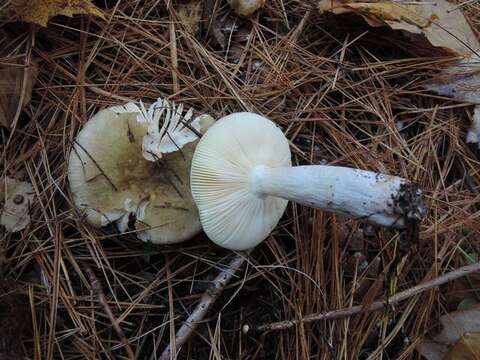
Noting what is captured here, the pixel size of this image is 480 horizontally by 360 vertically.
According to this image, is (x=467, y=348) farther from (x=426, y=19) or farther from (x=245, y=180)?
(x=426, y=19)

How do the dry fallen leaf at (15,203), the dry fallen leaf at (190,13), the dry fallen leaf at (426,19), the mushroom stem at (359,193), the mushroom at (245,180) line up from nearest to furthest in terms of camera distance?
the mushroom stem at (359,193) → the mushroom at (245,180) → the dry fallen leaf at (15,203) → the dry fallen leaf at (426,19) → the dry fallen leaf at (190,13)

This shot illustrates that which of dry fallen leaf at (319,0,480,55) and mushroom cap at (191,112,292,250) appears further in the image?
dry fallen leaf at (319,0,480,55)

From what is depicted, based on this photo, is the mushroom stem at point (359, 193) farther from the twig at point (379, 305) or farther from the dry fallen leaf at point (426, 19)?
the dry fallen leaf at point (426, 19)

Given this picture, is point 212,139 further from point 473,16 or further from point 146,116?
point 473,16

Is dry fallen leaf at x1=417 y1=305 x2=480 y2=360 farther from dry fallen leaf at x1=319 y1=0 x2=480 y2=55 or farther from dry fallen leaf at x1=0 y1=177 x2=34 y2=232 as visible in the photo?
dry fallen leaf at x1=0 y1=177 x2=34 y2=232

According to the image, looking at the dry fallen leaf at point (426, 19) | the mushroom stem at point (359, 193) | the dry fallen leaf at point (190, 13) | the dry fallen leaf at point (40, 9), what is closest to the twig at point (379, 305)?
the mushroom stem at point (359, 193)

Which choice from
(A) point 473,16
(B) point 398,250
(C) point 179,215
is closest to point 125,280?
(C) point 179,215

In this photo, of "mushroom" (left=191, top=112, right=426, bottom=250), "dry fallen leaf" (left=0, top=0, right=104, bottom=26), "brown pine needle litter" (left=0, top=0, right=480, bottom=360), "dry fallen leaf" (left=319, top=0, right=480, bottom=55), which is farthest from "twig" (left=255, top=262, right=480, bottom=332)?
"dry fallen leaf" (left=0, top=0, right=104, bottom=26)

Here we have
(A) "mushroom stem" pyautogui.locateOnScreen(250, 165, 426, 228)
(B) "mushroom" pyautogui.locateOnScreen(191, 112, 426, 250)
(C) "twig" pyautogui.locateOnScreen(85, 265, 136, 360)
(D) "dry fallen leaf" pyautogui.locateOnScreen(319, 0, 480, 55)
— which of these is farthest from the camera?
(D) "dry fallen leaf" pyautogui.locateOnScreen(319, 0, 480, 55)
